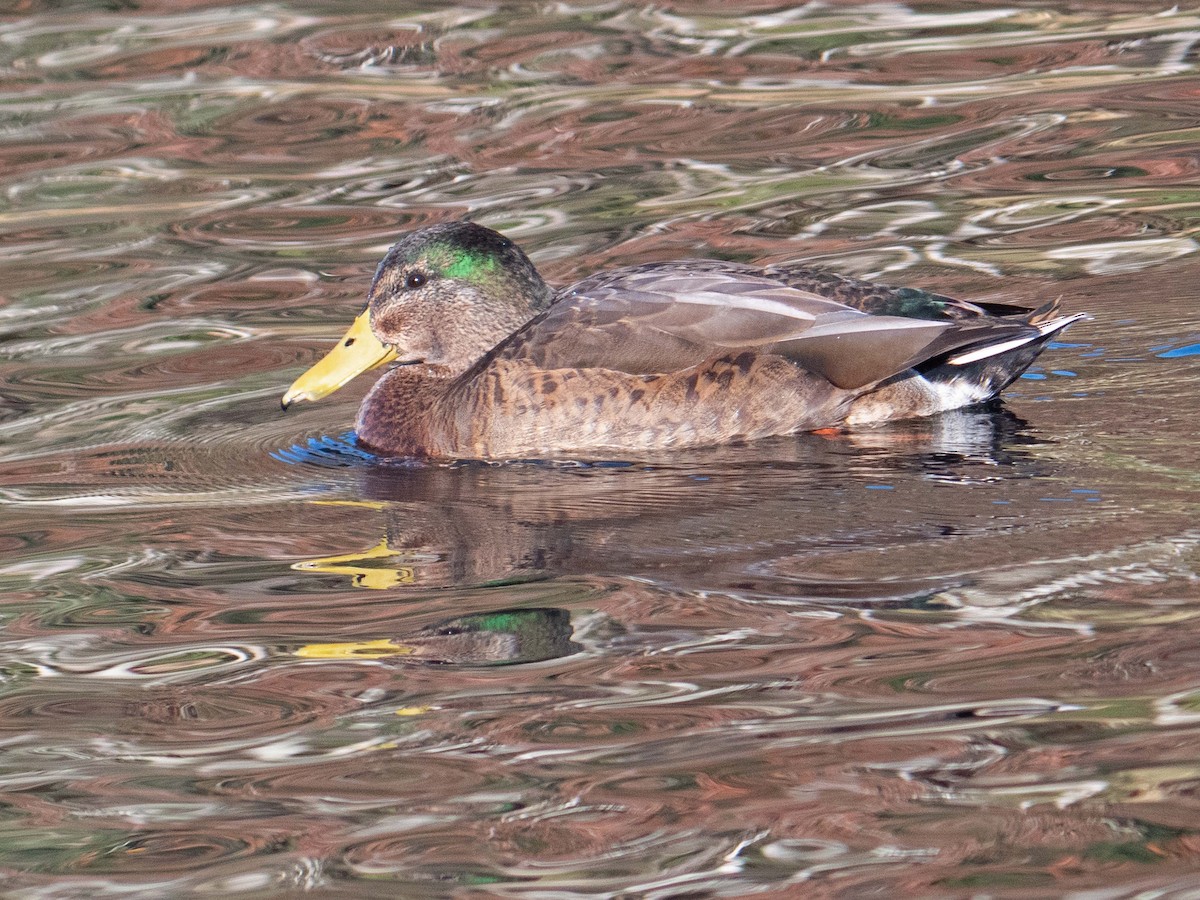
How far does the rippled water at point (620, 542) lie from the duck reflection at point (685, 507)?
0.03 metres

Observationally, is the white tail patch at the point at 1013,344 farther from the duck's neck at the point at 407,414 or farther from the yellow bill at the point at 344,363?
the yellow bill at the point at 344,363

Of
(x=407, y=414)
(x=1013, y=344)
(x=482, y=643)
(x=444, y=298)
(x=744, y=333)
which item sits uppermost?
(x=444, y=298)

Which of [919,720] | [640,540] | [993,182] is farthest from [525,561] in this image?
[993,182]

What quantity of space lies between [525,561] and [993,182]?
5.86 metres

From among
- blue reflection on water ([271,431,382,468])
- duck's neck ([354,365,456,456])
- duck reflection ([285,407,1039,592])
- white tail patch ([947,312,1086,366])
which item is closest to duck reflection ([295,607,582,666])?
duck reflection ([285,407,1039,592])

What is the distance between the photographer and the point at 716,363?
7270 mm

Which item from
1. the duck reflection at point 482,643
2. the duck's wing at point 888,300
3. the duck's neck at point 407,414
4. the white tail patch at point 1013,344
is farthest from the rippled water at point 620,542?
the duck's wing at point 888,300

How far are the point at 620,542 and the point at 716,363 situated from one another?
1380 mm

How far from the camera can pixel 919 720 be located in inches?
176

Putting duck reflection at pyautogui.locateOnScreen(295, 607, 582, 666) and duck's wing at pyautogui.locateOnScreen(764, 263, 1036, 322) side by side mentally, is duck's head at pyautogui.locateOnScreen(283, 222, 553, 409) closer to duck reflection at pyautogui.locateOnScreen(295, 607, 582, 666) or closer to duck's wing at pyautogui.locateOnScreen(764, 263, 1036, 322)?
duck's wing at pyautogui.locateOnScreen(764, 263, 1036, 322)

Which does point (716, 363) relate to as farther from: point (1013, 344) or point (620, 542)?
point (620, 542)

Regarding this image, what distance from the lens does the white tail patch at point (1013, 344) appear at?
7.25m

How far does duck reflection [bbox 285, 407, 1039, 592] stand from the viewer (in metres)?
5.88

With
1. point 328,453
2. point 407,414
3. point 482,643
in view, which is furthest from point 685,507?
point 328,453
